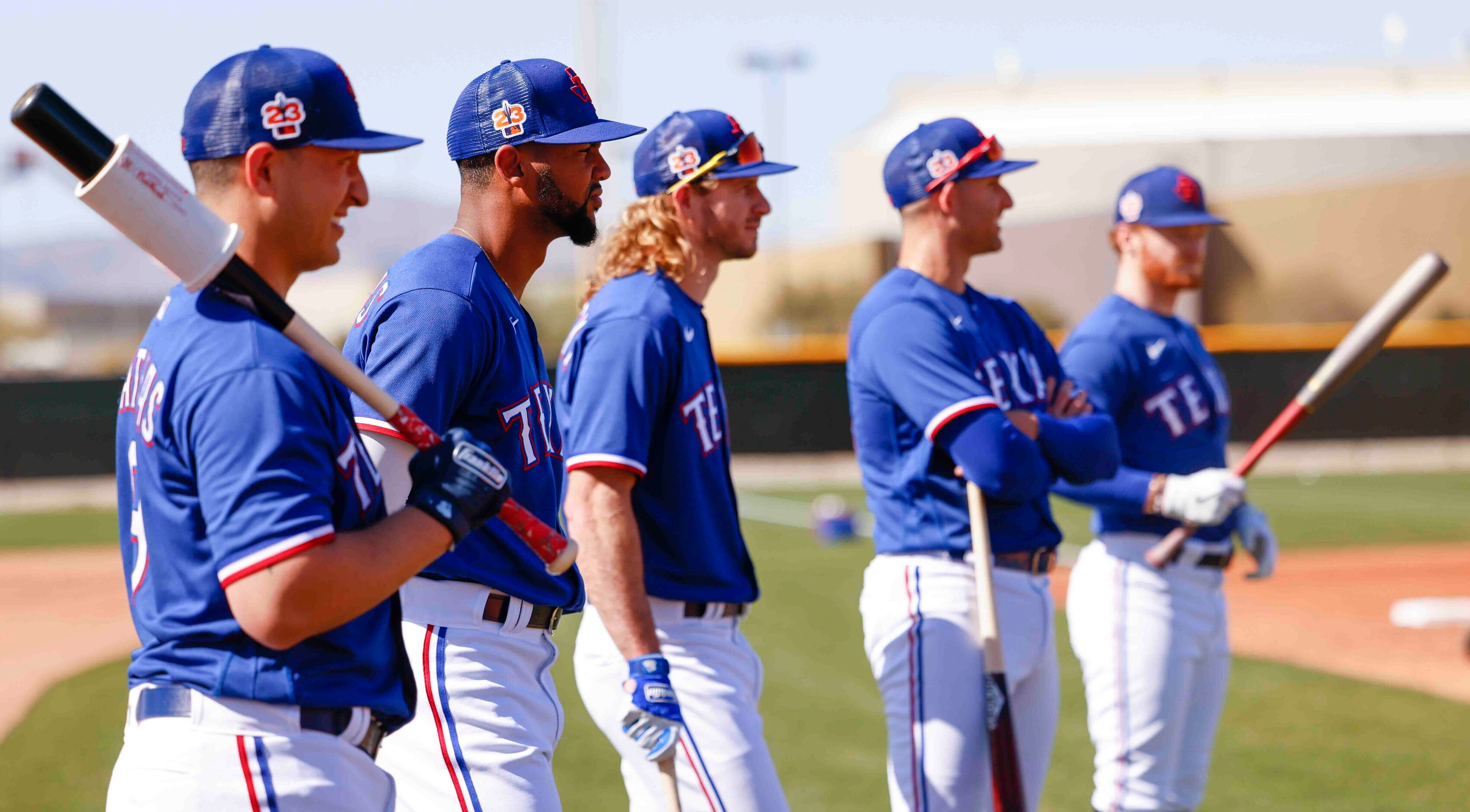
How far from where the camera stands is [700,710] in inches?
132

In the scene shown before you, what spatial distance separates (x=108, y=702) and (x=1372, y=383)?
19.6 m

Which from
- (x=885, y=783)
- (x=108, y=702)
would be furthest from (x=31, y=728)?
(x=885, y=783)

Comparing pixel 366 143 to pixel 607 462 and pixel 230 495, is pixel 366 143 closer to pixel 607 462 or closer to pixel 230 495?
pixel 230 495

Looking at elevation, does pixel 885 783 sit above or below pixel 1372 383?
above

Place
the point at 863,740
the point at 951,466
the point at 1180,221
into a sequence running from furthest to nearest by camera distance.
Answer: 1. the point at 863,740
2. the point at 1180,221
3. the point at 951,466

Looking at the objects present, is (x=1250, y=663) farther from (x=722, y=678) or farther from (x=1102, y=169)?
(x=1102, y=169)

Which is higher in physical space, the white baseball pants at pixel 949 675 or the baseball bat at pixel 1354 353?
the baseball bat at pixel 1354 353

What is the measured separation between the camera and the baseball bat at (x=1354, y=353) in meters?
4.41

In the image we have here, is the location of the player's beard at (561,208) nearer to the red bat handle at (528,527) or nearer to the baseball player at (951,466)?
the red bat handle at (528,527)

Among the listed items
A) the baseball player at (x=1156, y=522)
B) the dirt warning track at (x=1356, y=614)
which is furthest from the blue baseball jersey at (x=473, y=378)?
the dirt warning track at (x=1356, y=614)

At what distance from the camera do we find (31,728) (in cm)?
825

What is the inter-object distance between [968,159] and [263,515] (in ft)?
8.40

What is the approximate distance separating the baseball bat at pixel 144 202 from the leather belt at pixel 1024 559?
83.1 inches

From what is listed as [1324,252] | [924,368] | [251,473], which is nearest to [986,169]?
[924,368]
